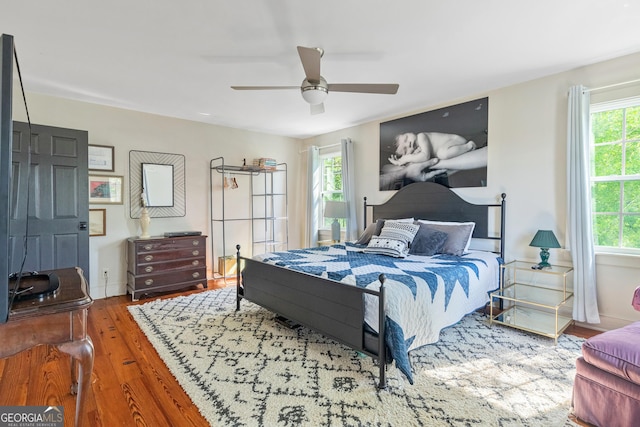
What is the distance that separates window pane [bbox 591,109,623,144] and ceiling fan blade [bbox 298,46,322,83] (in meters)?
2.76

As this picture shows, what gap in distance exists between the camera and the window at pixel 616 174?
9.47ft

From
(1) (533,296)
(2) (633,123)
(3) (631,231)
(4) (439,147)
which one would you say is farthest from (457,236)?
(2) (633,123)

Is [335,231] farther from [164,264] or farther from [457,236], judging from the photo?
[164,264]

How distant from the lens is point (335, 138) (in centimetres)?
570

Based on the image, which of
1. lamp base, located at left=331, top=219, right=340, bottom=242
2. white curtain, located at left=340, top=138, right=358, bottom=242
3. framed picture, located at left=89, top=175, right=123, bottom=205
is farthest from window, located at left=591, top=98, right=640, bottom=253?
framed picture, located at left=89, top=175, right=123, bottom=205

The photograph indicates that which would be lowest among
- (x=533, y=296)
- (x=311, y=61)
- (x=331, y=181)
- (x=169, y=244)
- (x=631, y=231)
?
(x=533, y=296)

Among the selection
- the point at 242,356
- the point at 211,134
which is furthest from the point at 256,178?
the point at 242,356

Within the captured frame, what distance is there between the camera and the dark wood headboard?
3.70 meters

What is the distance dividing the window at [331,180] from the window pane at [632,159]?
3548mm

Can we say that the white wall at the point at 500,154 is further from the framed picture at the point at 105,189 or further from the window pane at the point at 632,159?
the window pane at the point at 632,159

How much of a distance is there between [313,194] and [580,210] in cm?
Result: 387

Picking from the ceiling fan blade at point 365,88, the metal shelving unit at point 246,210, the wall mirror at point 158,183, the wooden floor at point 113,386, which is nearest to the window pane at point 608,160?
the wooden floor at point 113,386

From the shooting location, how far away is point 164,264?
14.3ft

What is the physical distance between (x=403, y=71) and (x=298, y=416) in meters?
3.07
